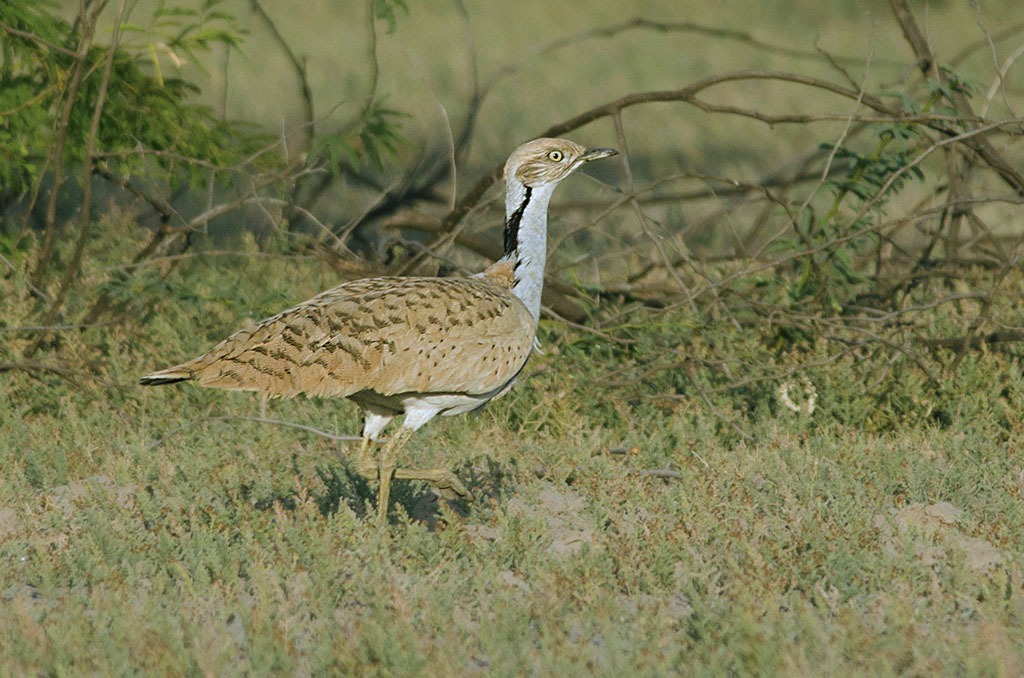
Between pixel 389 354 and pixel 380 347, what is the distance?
42mm

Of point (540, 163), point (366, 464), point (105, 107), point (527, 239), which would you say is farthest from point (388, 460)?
point (105, 107)

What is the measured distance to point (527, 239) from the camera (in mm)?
5578

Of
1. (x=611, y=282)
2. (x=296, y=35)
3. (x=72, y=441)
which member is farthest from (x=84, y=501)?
(x=296, y=35)

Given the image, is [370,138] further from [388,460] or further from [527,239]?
[388,460]

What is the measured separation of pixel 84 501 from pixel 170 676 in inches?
75.2

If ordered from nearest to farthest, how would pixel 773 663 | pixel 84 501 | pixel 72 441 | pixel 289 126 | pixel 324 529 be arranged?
pixel 773 663
pixel 324 529
pixel 84 501
pixel 72 441
pixel 289 126

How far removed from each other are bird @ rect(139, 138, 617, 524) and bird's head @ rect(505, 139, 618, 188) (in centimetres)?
27

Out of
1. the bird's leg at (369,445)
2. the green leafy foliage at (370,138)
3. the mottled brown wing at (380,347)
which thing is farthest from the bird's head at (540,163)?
the green leafy foliage at (370,138)

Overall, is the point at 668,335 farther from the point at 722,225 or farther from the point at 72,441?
the point at 722,225

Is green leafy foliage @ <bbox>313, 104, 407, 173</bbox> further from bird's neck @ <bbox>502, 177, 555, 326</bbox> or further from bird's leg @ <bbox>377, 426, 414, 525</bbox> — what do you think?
bird's leg @ <bbox>377, 426, 414, 525</bbox>

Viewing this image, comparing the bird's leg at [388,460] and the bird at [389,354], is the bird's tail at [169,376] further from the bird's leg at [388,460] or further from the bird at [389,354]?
the bird's leg at [388,460]

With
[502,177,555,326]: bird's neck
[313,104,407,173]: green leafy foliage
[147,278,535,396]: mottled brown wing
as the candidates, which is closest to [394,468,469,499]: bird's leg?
[147,278,535,396]: mottled brown wing

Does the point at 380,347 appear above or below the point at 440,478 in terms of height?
above

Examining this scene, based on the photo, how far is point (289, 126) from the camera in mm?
13039
